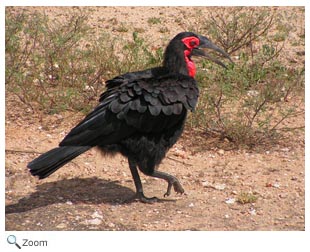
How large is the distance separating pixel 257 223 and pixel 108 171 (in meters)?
1.68

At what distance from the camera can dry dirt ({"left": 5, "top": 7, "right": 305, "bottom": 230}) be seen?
4.68m

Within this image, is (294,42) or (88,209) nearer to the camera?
(88,209)

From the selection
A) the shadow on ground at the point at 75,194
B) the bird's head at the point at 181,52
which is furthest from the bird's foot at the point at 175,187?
the bird's head at the point at 181,52

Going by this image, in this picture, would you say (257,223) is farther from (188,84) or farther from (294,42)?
(294,42)

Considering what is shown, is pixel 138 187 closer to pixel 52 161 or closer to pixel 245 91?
pixel 52 161

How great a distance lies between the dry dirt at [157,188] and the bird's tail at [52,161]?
0.38 meters

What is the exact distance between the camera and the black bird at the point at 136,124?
4.70 meters

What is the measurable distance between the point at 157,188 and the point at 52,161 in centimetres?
121

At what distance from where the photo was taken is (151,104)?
4707 millimetres

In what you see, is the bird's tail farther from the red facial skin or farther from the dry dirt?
the red facial skin

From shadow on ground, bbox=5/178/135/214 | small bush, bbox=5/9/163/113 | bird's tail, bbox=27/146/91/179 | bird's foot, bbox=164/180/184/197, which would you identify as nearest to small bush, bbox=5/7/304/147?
small bush, bbox=5/9/163/113

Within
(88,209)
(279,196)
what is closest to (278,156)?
(279,196)

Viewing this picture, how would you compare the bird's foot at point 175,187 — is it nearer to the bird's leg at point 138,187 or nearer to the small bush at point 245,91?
the bird's leg at point 138,187
